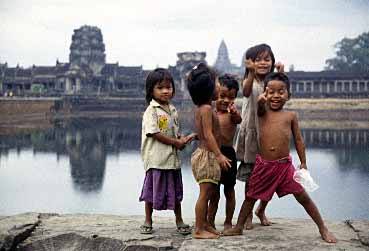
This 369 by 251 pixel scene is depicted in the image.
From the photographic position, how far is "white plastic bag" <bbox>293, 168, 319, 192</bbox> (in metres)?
2.79

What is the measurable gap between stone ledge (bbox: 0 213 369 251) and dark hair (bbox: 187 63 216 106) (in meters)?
0.79

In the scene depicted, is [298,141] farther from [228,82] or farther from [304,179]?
[228,82]

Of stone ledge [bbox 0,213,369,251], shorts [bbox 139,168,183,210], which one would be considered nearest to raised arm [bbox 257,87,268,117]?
shorts [bbox 139,168,183,210]

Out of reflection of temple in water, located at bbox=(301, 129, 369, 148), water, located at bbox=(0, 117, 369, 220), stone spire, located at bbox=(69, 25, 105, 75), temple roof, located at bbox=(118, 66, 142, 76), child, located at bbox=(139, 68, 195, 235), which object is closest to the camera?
child, located at bbox=(139, 68, 195, 235)

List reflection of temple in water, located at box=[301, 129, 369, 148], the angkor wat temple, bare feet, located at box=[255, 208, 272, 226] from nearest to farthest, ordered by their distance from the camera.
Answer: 1. bare feet, located at box=[255, 208, 272, 226]
2. reflection of temple in water, located at box=[301, 129, 369, 148]
3. the angkor wat temple

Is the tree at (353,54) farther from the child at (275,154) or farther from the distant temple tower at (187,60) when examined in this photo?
the child at (275,154)

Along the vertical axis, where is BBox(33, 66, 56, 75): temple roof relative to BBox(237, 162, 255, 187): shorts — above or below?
above

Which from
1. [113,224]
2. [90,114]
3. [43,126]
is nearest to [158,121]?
[113,224]

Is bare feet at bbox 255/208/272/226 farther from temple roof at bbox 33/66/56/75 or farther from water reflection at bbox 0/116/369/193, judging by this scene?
temple roof at bbox 33/66/56/75

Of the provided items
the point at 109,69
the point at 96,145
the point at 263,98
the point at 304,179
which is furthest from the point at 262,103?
the point at 109,69

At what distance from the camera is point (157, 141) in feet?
10.0

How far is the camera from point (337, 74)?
3841 cm

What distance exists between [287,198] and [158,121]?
5708mm

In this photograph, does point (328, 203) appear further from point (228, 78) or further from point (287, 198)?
point (228, 78)
